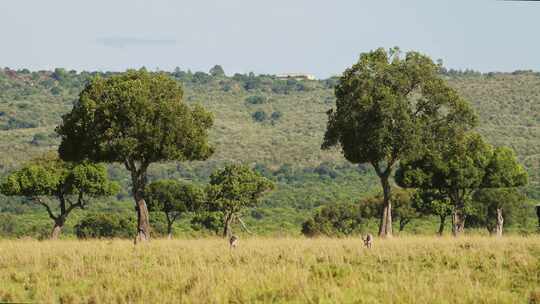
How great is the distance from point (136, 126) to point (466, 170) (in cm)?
3019

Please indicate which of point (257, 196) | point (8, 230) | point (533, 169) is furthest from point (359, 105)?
point (533, 169)

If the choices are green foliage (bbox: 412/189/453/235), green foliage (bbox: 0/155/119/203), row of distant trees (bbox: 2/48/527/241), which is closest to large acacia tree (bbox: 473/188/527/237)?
green foliage (bbox: 412/189/453/235)

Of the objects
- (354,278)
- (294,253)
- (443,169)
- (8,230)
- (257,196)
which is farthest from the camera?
(8,230)

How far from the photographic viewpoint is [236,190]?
80938 mm

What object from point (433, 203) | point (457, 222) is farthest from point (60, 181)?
point (433, 203)

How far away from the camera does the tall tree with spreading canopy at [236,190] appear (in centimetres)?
8200

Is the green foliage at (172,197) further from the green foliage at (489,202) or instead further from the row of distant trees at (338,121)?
the row of distant trees at (338,121)

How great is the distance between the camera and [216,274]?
21.5 meters

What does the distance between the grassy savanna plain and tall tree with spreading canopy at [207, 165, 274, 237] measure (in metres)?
52.2

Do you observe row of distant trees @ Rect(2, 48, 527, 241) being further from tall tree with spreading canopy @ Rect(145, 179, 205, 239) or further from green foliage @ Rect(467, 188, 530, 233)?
green foliage @ Rect(467, 188, 530, 233)

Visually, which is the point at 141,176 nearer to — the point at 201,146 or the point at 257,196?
the point at 201,146

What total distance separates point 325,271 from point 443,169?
135ft

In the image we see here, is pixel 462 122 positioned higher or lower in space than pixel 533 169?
higher

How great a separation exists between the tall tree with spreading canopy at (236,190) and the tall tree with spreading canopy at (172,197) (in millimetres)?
2585
